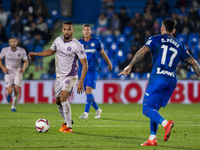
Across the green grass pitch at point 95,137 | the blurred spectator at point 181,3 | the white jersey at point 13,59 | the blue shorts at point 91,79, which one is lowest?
the green grass pitch at point 95,137

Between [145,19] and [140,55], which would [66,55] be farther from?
[145,19]

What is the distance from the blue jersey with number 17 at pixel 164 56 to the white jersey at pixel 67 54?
197 cm

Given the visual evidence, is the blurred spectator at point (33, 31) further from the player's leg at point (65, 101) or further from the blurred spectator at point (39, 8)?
the player's leg at point (65, 101)

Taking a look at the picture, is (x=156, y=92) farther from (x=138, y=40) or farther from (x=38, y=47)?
(x=38, y=47)

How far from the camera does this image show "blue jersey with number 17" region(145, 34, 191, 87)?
6281 millimetres

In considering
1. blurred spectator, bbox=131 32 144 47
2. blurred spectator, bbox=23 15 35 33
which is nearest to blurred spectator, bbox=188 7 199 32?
blurred spectator, bbox=131 32 144 47

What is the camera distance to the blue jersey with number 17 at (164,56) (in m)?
6.28

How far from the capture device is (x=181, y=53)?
6430 mm

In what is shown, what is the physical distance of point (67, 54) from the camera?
799 cm

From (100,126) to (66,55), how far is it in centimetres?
192

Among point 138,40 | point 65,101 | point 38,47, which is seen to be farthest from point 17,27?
point 65,101

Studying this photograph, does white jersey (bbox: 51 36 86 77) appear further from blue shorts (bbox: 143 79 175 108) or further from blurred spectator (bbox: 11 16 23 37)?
blurred spectator (bbox: 11 16 23 37)

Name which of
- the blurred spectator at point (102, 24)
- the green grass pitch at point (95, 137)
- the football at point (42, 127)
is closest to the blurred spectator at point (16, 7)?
the blurred spectator at point (102, 24)

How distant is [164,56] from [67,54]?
7.64 feet
